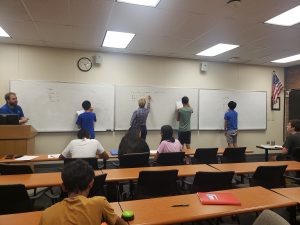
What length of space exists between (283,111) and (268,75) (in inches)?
49.6

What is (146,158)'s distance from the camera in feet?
11.3

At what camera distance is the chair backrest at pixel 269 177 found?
2.93m

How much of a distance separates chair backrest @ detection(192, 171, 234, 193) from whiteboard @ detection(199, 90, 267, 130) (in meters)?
4.18

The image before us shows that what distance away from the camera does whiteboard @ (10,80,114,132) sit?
537cm

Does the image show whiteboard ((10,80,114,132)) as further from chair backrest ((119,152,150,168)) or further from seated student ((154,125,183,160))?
chair backrest ((119,152,150,168))

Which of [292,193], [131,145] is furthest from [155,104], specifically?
[292,193]

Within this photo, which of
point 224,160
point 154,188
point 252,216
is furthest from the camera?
point 224,160

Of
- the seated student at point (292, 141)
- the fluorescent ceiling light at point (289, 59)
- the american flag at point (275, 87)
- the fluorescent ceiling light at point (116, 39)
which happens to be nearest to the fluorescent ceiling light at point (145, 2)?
the fluorescent ceiling light at point (116, 39)

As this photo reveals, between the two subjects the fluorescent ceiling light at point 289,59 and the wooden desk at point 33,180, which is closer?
the wooden desk at point 33,180

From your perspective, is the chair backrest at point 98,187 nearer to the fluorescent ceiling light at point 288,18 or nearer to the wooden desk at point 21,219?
the wooden desk at point 21,219

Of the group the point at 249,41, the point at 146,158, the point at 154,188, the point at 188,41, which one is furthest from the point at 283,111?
the point at 154,188

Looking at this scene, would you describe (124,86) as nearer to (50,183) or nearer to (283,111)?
(50,183)

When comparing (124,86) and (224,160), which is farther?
(124,86)

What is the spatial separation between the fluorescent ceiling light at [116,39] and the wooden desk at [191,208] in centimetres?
340
